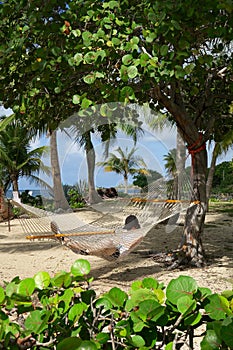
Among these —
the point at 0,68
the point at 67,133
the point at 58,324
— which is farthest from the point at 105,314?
the point at 67,133

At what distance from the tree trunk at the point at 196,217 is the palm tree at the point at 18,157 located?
8.11m

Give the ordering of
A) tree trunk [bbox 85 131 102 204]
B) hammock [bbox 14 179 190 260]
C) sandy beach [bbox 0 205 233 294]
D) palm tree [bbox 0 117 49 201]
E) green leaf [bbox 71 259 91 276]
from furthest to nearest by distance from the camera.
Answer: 1. palm tree [bbox 0 117 49 201]
2. tree trunk [bbox 85 131 102 204]
3. sandy beach [bbox 0 205 233 294]
4. hammock [bbox 14 179 190 260]
5. green leaf [bbox 71 259 91 276]

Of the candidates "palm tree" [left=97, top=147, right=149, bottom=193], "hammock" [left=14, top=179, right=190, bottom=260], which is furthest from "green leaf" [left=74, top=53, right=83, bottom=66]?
"palm tree" [left=97, top=147, right=149, bottom=193]

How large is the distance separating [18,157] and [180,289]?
39.9 feet

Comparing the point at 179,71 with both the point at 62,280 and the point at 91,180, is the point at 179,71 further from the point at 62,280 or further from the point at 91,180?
the point at 91,180

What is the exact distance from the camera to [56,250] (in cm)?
544

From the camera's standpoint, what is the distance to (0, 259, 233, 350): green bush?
730 millimetres

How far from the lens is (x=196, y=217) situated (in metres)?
4.32

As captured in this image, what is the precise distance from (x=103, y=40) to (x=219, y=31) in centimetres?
70

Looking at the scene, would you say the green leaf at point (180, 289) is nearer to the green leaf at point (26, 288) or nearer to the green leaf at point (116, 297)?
the green leaf at point (116, 297)

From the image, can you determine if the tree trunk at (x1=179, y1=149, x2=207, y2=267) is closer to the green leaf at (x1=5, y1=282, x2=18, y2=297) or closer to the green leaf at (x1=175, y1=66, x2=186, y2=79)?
the green leaf at (x1=175, y1=66, x2=186, y2=79)

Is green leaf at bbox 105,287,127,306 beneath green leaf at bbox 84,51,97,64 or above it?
beneath

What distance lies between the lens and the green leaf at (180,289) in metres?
0.78

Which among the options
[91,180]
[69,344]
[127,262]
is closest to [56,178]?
[91,180]
